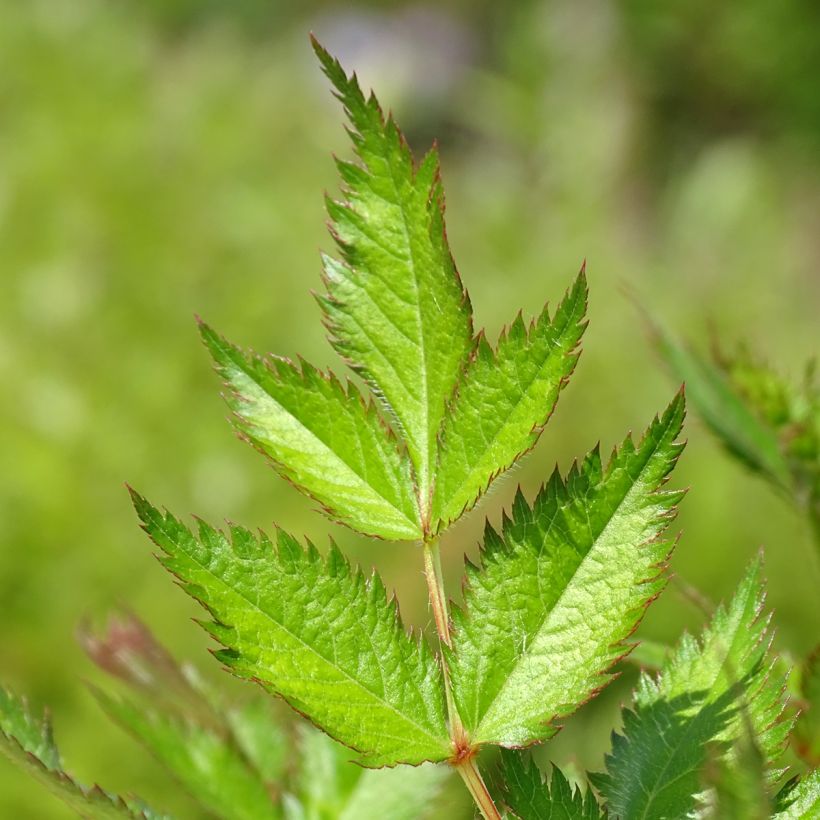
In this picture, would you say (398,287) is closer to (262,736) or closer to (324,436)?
(324,436)

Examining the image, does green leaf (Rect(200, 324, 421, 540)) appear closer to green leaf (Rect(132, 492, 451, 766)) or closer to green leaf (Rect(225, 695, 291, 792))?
green leaf (Rect(132, 492, 451, 766))

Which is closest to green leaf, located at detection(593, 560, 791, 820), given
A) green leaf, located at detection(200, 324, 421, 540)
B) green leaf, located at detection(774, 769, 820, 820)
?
green leaf, located at detection(774, 769, 820, 820)

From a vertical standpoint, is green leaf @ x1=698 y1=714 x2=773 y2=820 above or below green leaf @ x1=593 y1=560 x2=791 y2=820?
below

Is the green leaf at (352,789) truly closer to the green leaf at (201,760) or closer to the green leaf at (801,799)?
the green leaf at (201,760)

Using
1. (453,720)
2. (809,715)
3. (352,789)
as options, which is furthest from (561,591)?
(352,789)

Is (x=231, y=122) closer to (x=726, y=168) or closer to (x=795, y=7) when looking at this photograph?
(x=726, y=168)

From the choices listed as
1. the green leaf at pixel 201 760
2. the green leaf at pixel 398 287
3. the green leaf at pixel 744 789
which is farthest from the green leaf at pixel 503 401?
the green leaf at pixel 201 760
